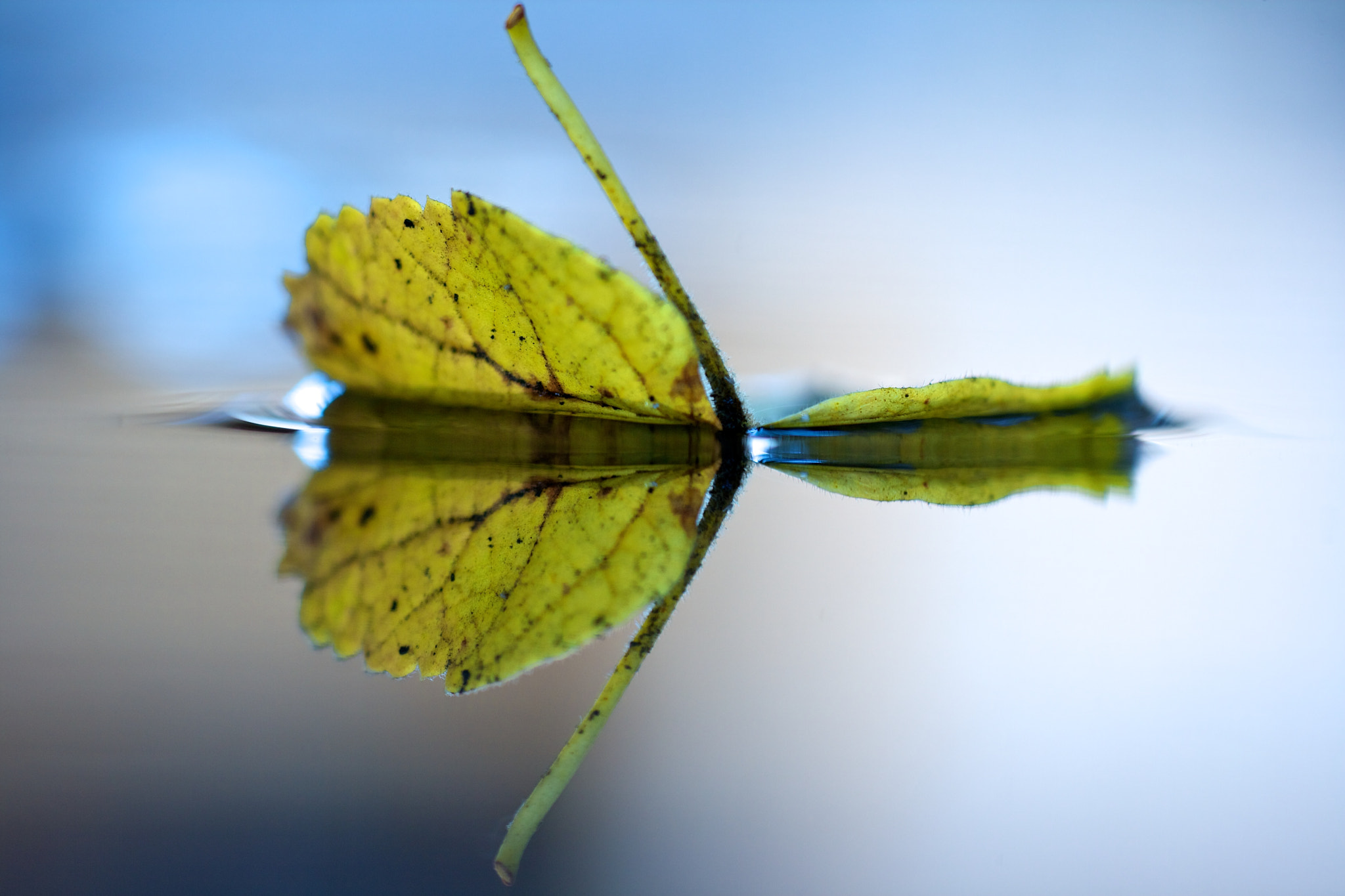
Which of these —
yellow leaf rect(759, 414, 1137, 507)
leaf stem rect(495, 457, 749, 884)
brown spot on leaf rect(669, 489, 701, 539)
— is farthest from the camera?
yellow leaf rect(759, 414, 1137, 507)

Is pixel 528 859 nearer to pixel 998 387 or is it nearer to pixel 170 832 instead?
pixel 170 832

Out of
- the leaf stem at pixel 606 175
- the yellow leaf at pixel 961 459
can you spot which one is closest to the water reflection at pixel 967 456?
the yellow leaf at pixel 961 459

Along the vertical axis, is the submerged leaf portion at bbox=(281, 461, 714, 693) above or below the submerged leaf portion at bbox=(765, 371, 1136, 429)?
below

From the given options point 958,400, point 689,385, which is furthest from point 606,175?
point 958,400

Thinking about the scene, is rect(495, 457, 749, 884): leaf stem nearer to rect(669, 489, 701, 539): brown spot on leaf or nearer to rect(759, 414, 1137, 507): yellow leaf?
rect(669, 489, 701, 539): brown spot on leaf

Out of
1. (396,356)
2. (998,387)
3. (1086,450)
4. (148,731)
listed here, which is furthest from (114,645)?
(1086,450)

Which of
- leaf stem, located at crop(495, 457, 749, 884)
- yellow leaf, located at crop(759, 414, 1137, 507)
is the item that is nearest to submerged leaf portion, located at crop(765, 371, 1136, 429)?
yellow leaf, located at crop(759, 414, 1137, 507)

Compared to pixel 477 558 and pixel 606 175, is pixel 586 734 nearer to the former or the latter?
pixel 477 558

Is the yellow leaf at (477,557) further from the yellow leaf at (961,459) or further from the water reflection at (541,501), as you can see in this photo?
the yellow leaf at (961,459)
